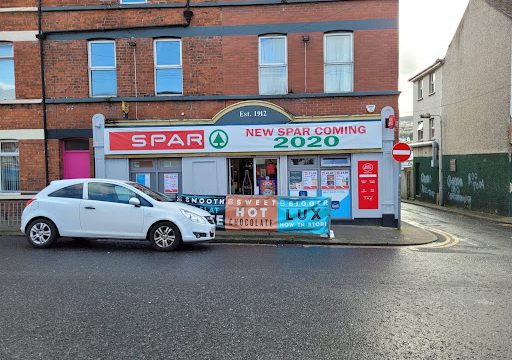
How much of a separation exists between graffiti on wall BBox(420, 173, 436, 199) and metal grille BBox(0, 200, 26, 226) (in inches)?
901

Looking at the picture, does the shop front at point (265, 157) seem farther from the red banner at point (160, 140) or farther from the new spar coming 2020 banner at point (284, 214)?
the new spar coming 2020 banner at point (284, 214)

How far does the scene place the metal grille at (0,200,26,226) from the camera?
533 inches

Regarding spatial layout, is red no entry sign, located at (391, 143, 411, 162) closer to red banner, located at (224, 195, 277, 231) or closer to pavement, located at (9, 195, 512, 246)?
pavement, located at (9, 195, 512, 246)

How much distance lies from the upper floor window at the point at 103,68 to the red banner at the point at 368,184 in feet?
29.3

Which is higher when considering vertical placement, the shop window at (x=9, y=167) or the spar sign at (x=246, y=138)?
the spar sign at (x=246, y=138)

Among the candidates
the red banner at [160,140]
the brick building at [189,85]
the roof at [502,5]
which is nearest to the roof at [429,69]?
the roof at [502,5]

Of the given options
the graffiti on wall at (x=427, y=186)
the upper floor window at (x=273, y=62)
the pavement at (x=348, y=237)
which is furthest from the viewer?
the graffiti on wall at (x=427, y=186)

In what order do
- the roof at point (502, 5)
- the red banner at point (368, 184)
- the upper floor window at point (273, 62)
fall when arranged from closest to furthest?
1. the red banner at point (368, 184)
2. the upper floor window at point (273, 62)
3. the roof at point (502, 5)

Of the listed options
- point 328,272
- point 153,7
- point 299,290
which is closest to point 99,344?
point 299,290

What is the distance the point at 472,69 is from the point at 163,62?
16174 millimetres

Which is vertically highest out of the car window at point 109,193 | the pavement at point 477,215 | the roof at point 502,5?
the roof at point 502,5

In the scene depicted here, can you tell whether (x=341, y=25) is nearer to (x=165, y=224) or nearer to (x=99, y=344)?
(x=165, y=224)

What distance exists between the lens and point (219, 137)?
13.9m

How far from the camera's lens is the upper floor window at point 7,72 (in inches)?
571
